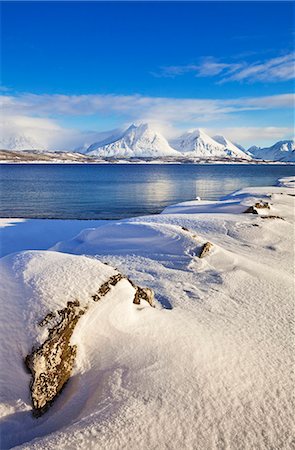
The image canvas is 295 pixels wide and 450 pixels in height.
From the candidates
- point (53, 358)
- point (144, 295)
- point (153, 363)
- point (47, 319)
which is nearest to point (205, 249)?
point (144, 295)

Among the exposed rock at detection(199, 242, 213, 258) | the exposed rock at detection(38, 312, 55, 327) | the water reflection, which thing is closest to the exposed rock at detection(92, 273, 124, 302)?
the exposed rock at detection(38, 312, 55, 327)

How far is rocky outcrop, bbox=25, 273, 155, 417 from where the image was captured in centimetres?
457

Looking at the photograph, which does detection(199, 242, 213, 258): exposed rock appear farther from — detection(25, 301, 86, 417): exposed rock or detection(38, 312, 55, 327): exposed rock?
detection(38, 312, 55, 327): exposed rock

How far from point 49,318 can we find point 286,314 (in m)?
5.13

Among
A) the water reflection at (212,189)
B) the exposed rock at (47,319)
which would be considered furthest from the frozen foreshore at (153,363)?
the water reflection at (212,189)

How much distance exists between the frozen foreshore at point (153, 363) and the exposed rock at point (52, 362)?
0.11m

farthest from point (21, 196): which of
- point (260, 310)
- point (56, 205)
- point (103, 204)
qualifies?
point (260, 310)

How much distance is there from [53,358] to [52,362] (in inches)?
2.2

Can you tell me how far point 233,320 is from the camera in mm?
6855

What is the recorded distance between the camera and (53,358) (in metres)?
4.79

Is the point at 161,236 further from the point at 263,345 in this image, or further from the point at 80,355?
the point at 80,355

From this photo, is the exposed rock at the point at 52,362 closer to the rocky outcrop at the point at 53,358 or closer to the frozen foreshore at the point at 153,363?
the rocky outcrop at the point at 53,358

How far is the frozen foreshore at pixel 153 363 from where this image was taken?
4.12 meters

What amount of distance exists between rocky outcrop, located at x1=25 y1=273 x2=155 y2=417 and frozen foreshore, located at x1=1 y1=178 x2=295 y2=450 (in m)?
0.10
